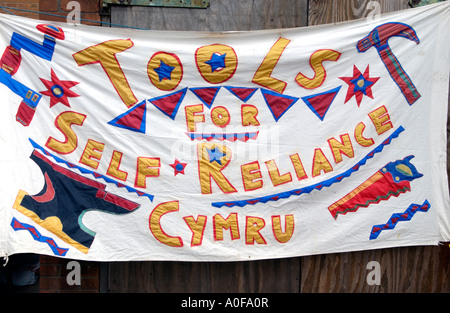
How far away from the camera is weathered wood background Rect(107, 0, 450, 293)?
308 cm

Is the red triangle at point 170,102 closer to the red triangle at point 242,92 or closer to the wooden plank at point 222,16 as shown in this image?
the red triangle at point 242,92

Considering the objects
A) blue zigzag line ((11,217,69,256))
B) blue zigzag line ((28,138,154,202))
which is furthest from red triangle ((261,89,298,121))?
blue zigzag line ((11,217,69,256))

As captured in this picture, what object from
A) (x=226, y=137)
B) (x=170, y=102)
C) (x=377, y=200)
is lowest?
(x=377, y=200)

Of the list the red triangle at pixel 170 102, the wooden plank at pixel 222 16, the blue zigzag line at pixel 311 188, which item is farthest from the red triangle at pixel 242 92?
the blue zigzag line at pixel 311 188

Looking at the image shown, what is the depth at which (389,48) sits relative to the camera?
9.62 ft

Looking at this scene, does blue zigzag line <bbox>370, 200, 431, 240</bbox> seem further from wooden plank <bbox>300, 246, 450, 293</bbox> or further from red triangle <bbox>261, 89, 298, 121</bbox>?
red triangle <bbox>261, 89, 298, 121</bbox>

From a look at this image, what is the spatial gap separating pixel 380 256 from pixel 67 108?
2.60 metres

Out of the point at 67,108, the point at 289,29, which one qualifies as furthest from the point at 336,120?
the point at 67,108

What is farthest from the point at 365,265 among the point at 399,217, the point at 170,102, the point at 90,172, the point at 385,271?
the point at 90,172

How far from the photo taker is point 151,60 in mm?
2859

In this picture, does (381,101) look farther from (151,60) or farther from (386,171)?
(151,60)

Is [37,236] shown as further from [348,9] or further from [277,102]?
[348,9]

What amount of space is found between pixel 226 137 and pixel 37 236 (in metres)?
1.46

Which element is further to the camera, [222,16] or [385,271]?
[385,271]
